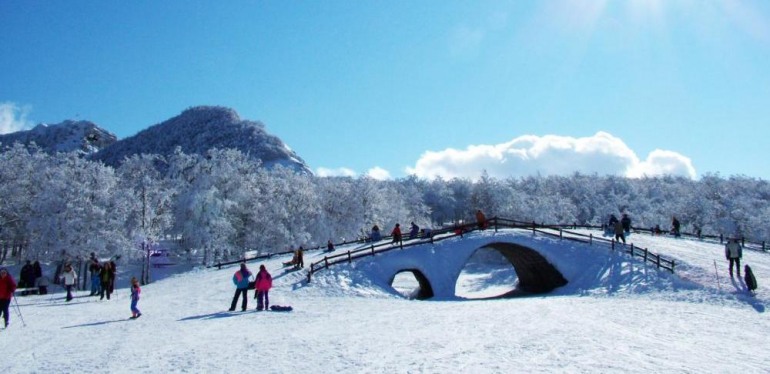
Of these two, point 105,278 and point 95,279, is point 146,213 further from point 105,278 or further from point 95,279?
point 105,278

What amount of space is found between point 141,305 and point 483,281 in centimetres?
4307

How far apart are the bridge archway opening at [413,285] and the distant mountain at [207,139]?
118412 millimetres

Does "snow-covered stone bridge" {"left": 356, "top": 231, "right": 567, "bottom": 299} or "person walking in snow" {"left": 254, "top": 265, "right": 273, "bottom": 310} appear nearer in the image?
"person walking in snow" {"left": 254, "top": 265, "right": 273, "bottom": 310}

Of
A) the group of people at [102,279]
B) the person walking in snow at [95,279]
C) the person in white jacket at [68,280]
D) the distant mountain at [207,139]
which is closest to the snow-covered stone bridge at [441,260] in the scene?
the group of people at [102,279]

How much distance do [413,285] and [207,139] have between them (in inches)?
5696

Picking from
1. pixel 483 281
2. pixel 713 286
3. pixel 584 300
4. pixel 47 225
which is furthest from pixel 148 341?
pixel 483 281

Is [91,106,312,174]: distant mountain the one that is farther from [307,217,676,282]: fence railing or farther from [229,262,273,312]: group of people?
[229,262,273,312]: group of people

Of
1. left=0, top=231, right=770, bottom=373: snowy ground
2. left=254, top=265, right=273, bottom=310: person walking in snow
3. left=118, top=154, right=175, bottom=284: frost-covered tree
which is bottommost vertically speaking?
left=0, top=231, right=770, bottom=373: snowy ground

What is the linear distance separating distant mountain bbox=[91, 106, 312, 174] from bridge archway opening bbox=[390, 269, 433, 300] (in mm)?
118412

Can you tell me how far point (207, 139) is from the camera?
17788 cm

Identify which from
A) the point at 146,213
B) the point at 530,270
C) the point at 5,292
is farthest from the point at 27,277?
A: the point at 530,270

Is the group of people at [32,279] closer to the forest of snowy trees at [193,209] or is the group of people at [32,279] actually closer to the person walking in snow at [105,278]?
the person walking in snow at [105,278]

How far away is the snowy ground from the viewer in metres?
11.6

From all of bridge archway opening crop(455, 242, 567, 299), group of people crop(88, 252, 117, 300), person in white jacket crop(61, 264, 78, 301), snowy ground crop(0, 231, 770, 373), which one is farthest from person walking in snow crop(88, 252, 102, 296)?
bridge archway opening crop(455, 242, 567, 299)
